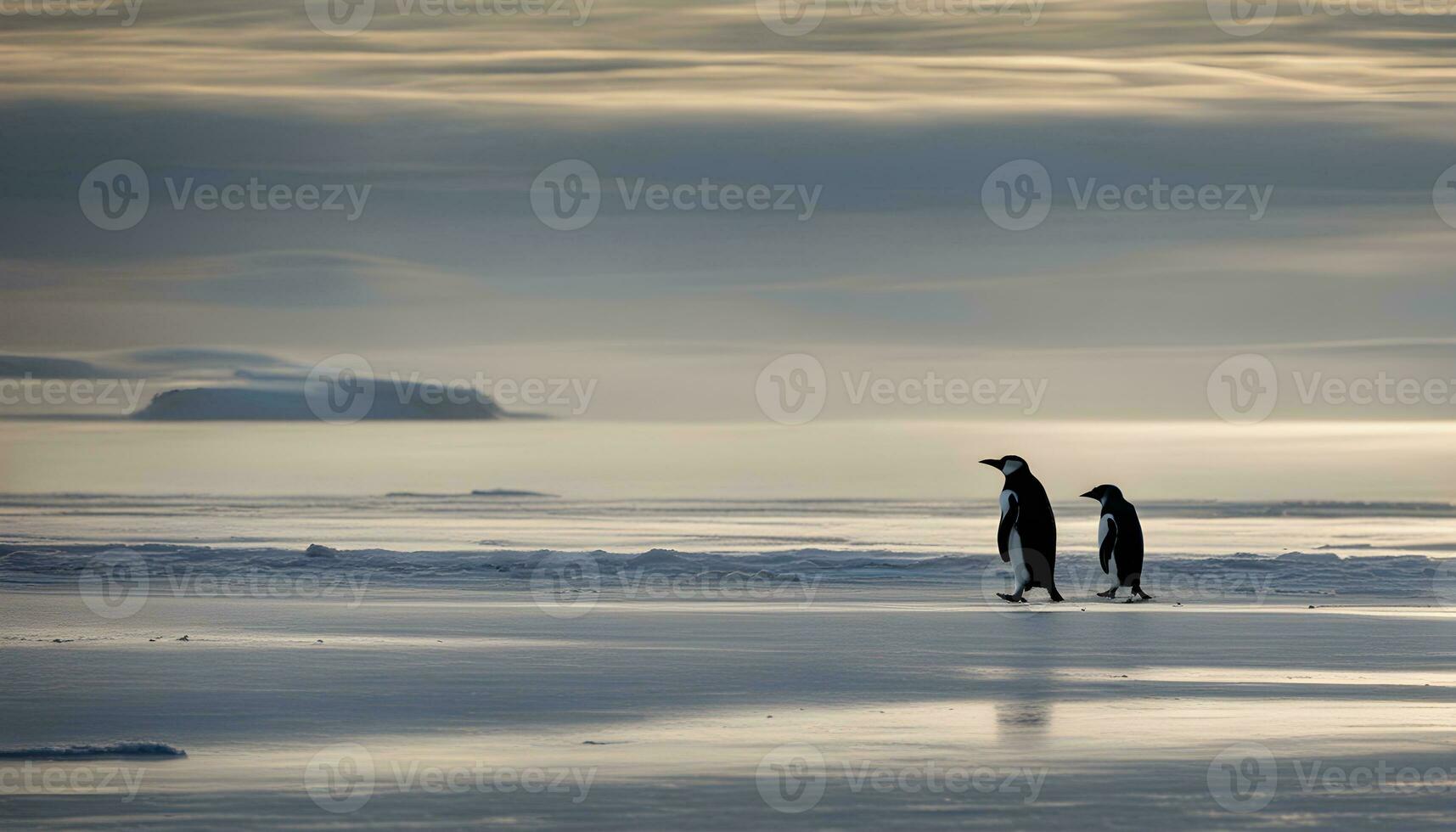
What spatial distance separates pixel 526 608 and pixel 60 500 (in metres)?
27.1

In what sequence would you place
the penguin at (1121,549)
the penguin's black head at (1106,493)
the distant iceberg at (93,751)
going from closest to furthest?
the distant iceberg at (93,751) < the penguin at (1121,549) < the penguin's black head at (1106,493)

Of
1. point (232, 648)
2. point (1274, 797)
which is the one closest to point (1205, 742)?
point (1274, 797)

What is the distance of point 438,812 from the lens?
580cm

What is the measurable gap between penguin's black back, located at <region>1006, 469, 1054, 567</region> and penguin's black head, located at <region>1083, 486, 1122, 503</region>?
2.23ft

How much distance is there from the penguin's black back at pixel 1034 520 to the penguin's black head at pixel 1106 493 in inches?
26.7

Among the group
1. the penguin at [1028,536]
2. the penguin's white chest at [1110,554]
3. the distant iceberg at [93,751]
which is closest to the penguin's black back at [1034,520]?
the penguin at [1028,536]

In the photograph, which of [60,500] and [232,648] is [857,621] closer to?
[232,648]

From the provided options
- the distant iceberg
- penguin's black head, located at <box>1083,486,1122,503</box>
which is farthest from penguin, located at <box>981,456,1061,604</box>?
the distant iceberg

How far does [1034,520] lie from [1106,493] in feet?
5.13

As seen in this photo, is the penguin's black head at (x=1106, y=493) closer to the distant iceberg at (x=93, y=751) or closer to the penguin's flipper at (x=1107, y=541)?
the penguin's flipper at (x=1107, y=541)

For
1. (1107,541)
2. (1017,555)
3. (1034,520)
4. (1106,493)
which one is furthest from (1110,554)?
(1106,493)

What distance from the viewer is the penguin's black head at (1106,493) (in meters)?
19.9

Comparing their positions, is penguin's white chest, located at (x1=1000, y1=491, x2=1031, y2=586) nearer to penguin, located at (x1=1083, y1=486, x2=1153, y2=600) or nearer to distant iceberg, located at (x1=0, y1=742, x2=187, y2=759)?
penguin, located at (x1=1083, y1=486, x2=1153, y2=600)

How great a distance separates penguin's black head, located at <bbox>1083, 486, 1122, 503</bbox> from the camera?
785 inches
